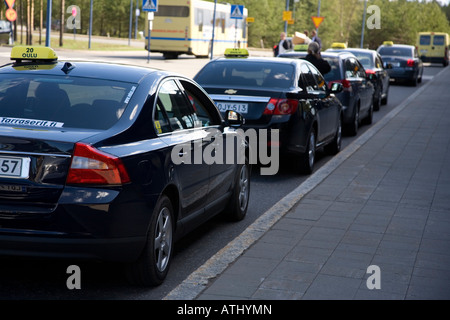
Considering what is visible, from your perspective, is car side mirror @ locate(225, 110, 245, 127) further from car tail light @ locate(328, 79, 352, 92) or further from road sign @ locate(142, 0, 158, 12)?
road sign @ locate(142, 0, 158, 12)

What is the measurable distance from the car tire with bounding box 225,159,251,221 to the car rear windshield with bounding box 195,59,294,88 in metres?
2.77

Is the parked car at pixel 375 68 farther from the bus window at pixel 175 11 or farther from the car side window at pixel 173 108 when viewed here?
the bus window at pixel 175 11

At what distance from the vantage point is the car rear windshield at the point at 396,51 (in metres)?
33.5

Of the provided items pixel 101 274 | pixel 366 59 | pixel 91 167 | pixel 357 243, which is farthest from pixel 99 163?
pixel 366 59

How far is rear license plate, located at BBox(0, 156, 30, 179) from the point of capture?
4.75 metres

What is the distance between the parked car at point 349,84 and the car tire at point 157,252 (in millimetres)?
9818

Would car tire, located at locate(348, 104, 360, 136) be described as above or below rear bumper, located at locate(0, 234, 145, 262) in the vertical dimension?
below

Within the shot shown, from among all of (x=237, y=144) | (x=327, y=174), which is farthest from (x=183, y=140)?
(x=327, y=174)

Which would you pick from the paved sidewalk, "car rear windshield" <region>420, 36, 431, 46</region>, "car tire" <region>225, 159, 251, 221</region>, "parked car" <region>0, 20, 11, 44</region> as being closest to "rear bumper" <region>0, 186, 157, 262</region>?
the paved sidewalk

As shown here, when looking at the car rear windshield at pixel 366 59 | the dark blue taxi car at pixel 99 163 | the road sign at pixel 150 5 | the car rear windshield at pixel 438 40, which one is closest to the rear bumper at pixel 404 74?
the road sign at pixel 150 5

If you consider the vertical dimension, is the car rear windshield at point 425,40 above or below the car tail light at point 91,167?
above

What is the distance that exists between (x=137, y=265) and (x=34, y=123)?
3.66 ft

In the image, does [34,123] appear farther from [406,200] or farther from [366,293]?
[406,200]

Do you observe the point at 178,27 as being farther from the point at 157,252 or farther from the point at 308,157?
the point at 157,252
